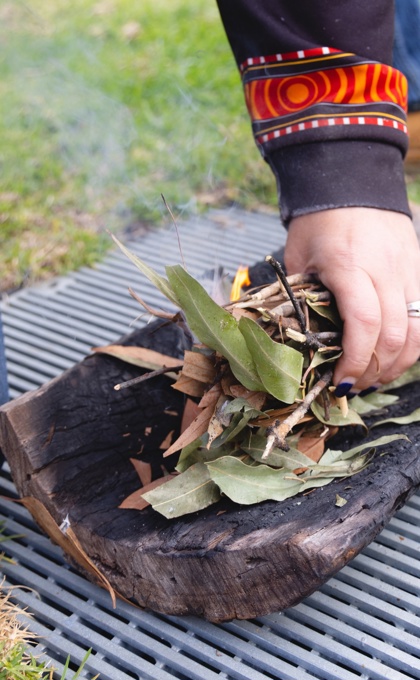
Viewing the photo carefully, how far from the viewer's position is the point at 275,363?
1.31 m

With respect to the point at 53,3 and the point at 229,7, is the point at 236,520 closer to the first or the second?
the point at 229,7

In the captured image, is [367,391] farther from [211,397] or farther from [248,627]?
[248,627]

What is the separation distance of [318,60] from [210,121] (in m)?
1.91

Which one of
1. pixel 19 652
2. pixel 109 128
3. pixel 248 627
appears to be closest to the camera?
pixel 19 652

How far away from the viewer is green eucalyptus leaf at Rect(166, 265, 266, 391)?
4.34ft

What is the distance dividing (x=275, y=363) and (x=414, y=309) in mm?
360

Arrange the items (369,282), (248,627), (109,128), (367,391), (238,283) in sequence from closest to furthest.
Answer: (248,627) < (369,282) < (367,391) < (238,283) < (109,128)

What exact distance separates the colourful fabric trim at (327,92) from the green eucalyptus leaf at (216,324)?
19.6 inches

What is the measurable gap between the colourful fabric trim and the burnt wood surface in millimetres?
522

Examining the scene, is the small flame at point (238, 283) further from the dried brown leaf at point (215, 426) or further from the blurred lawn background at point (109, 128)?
the blurred lawn background at point (109, 128)

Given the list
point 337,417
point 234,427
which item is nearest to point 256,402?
point 234,427

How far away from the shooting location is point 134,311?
2.32 metres

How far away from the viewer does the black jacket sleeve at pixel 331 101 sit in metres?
1.60

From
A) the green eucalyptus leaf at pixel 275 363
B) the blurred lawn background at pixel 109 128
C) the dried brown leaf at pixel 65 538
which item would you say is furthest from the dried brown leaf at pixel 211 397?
the blurred lawn background at pixel 109 128
